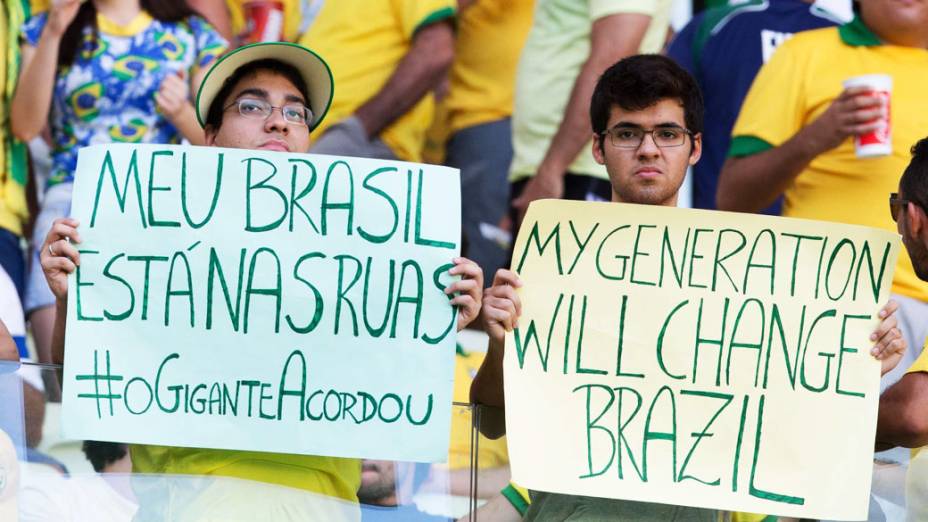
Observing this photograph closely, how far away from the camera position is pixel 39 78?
5.36 metres

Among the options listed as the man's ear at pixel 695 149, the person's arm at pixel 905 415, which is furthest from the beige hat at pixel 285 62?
the person's arm at pixel 905 415

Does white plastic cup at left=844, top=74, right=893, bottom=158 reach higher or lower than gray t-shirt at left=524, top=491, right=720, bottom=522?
higher

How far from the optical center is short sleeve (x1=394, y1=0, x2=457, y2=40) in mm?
5699

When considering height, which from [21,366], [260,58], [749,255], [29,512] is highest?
[260,58]

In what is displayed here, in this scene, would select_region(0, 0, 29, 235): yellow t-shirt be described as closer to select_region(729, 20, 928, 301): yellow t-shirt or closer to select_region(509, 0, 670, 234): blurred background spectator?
select_region(509, 0, 670, 234): blurred background spectator

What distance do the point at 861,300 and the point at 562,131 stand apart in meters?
2.08

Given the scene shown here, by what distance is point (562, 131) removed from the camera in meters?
5.39

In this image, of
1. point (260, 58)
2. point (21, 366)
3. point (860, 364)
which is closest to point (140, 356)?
point (21, 366)

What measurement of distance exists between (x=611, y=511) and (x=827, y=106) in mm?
2012

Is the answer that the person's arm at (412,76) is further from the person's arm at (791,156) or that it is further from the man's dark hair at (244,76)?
the man's dark hair at (244,76)

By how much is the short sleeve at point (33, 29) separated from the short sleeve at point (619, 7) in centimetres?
186

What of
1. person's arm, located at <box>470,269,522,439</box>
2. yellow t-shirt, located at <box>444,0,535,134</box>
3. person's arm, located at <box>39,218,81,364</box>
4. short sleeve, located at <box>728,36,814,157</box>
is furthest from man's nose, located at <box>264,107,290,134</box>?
yellow t-shirt, located at <box>444,0,535,134</box>

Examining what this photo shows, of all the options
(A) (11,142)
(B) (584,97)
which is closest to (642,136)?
(B) (584,97)

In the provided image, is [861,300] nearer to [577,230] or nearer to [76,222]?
[577,230]
